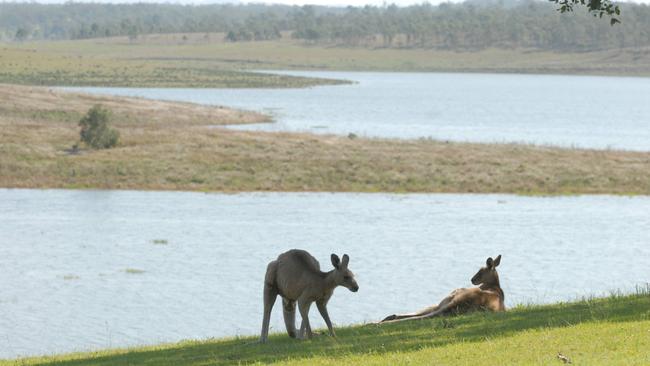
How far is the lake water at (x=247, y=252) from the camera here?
1398 inches

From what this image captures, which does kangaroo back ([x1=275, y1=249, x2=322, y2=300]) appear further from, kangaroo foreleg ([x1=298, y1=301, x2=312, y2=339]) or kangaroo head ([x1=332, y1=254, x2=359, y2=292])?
kangaroo head ([x1=332, y1=254, x2=359, y2=292])

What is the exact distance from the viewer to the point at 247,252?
48.8 m

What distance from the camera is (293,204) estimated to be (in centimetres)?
6284

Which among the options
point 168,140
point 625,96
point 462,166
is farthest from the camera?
point 625,96

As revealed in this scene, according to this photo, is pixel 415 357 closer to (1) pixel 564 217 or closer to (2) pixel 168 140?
(1) pixel 564 217

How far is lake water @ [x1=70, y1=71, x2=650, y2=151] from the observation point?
4094 inches

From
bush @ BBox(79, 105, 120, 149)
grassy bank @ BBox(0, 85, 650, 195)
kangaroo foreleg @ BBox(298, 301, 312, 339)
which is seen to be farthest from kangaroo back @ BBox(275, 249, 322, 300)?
bush @ BBox(79, 105, 120, 149)

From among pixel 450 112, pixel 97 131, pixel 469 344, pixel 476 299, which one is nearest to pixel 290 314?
pixel 469 344

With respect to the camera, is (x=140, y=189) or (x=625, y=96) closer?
(x=140, y=189)

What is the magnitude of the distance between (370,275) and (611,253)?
12777 mm

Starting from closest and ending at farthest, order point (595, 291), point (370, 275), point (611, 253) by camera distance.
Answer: point (595, 291) < point (370, 275) < point (611, 253)

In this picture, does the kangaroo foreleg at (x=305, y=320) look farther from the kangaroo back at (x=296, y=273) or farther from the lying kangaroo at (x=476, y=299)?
the lying kangaroo at (x=476, y=299)

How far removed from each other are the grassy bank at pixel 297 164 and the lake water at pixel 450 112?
1640 centimetres

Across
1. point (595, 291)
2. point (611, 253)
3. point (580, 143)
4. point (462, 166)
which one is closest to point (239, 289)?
point (595, 291)
